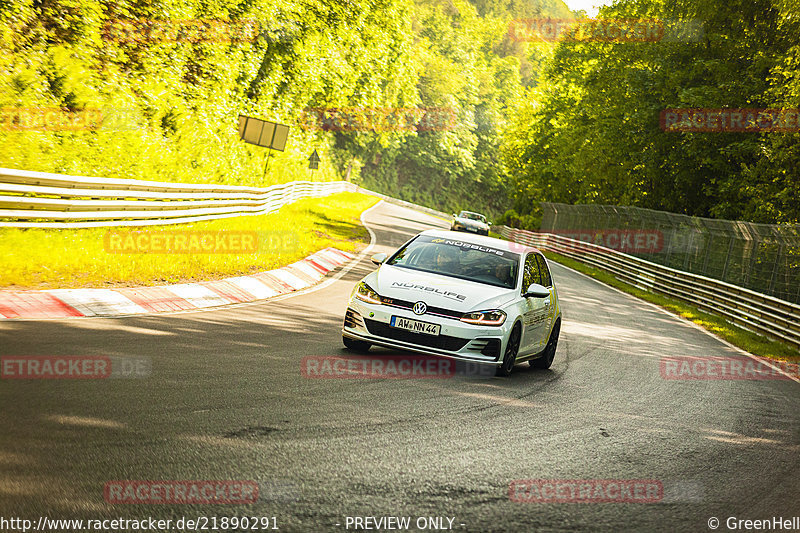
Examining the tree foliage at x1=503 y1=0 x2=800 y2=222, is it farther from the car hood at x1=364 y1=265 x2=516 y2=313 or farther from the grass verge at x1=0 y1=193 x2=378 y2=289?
the car hood at x1=364 y1=265 x2=516 y2=313

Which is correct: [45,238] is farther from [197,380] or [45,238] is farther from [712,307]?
[712,307]

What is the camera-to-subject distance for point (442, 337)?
329 inches

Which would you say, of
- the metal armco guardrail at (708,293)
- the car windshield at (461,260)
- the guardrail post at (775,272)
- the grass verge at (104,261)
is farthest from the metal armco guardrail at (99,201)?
the guardrail post at (775,272)

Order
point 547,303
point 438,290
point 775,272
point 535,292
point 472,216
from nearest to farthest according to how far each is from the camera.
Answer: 1. point 438,290
2. point 535,292
3. point 547,303
4. point 775,272
5. point 472,216

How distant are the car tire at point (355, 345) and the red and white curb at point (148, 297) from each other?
9.20ft

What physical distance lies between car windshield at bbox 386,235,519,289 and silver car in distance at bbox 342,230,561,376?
0.04ft

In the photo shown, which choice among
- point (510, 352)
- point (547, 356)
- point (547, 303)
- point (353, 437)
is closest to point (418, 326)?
point (510, 352)

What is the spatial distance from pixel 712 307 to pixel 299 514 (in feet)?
69.4

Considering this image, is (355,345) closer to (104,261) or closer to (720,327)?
(104,261)

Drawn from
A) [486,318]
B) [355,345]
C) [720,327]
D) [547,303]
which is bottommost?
[355,345]

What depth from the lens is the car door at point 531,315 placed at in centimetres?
921

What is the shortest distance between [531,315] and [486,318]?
1077 mm

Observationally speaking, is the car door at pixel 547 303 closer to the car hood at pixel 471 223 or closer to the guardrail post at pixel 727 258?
the guardrail post at pixel 727 258

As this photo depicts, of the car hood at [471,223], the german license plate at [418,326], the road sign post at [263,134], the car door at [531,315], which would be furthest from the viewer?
the car hood at [471,223]
